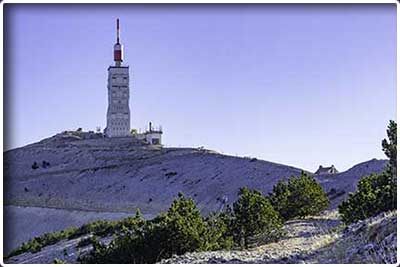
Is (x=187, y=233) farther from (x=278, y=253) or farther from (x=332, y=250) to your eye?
(x=332, y=250)

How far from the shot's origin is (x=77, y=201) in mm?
35125

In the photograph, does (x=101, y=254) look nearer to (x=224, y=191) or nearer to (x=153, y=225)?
(x=153, y=225)

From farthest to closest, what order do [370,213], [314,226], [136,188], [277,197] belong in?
[136,188] → [277,197] → [314,226] → [370,213]

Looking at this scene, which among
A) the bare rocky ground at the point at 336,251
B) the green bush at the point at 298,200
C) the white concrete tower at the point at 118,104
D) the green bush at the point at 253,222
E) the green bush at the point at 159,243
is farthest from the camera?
the white concrete tower at the point at 118,104

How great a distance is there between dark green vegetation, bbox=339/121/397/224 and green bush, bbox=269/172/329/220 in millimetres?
2063

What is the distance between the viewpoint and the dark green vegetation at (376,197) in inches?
356

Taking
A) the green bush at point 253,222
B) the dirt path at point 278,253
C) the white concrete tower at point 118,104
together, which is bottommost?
the dirt path at point 278,253

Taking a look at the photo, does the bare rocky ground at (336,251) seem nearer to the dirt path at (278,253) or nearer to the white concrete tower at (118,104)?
the dirt path at (278,253)

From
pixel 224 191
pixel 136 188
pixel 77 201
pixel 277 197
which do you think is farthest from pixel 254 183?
pixel 277 197

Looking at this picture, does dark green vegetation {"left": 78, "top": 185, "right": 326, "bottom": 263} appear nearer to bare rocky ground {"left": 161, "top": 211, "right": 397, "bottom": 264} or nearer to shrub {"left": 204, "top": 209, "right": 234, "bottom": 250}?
shrub {"left": 204, "top": 209, "right": 234, "bottom": 250}

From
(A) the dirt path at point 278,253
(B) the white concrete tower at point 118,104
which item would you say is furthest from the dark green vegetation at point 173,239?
(B) the white concrete tower at point 118,104

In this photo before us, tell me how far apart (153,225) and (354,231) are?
2.84 m

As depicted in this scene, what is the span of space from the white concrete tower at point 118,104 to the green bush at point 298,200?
134 ft

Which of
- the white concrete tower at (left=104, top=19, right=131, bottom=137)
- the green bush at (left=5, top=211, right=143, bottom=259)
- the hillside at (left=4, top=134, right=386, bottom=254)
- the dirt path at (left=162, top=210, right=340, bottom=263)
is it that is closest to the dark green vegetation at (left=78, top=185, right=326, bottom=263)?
the dirt path at (left=162, top=210, right=340, bottom=263)
